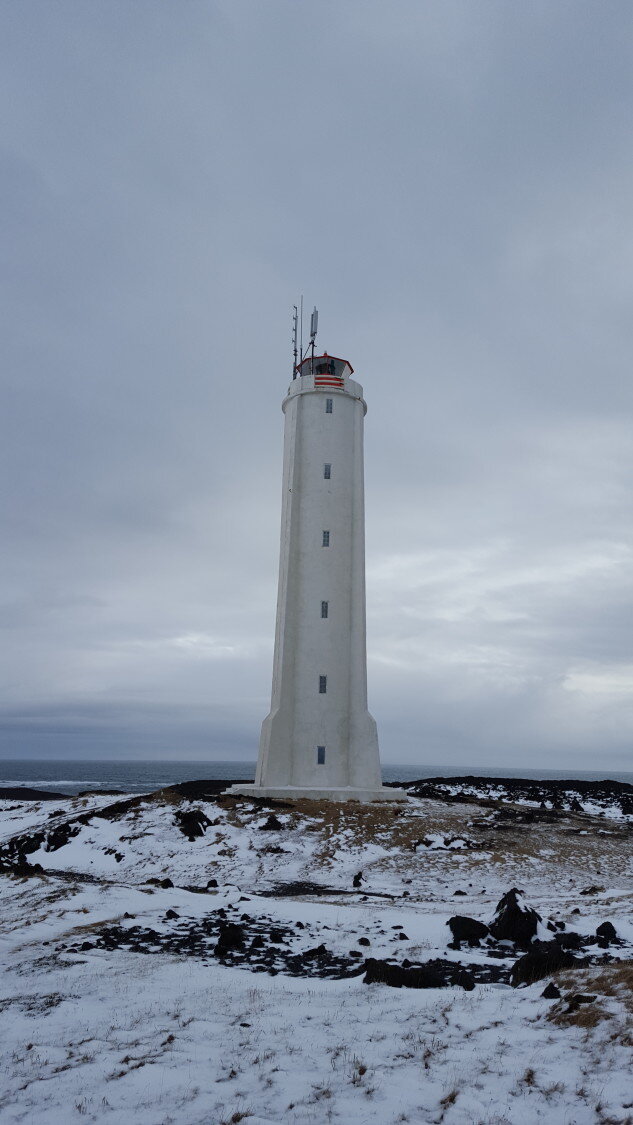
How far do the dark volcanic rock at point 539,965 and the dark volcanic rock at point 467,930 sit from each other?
1.86 m

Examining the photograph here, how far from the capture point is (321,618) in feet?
113

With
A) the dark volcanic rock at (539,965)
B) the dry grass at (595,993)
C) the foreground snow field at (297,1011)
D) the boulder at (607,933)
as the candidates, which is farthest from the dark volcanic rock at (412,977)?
the boulder at (607,933)

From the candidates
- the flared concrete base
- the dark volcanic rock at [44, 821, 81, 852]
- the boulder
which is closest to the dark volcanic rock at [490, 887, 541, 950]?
the boulder

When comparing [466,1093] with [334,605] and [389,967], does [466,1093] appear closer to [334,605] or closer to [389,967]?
[389,967]

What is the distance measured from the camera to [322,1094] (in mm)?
6539

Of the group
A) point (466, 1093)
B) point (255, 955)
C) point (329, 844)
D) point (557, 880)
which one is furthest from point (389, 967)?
point (329, 844)

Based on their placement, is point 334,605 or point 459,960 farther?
point 334,605

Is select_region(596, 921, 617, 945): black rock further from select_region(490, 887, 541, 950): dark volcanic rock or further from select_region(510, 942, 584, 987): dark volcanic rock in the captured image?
select_region(510, 942, 584, 987): dark volcanic rock

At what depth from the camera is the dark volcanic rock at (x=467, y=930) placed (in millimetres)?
11922

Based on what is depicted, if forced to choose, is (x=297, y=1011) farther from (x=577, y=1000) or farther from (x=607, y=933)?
(x=607, y=933)

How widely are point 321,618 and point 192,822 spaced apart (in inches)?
466

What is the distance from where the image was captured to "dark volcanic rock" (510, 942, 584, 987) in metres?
9.59

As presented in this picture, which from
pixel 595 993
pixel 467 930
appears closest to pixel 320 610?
pixel 467 930

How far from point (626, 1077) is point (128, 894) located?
460 inches
